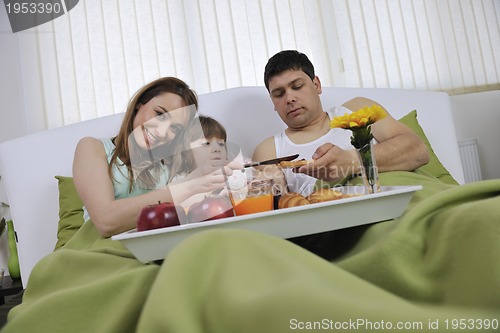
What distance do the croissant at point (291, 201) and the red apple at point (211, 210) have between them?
9 cm

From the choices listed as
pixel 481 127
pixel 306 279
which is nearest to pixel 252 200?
pixel 306 279

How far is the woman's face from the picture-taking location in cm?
128

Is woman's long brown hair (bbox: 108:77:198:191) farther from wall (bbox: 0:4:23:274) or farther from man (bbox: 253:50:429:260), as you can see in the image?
wall (bbox: 0:4:23:274)

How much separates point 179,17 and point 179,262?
2.47m

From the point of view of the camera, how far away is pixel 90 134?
1729mm

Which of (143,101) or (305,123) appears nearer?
(143,101)

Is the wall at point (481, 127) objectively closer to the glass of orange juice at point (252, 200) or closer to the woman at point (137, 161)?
the woman at point (137, 161)

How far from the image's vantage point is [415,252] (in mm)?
591

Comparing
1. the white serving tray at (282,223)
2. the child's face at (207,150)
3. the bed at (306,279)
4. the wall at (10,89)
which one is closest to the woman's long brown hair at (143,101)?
the child's face at (207,150)

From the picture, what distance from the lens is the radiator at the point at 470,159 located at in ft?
9.75

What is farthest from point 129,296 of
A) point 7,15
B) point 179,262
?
point 7,15

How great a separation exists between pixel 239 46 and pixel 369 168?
6.83ft

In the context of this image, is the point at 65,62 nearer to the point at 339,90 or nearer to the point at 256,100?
the point at 256,100

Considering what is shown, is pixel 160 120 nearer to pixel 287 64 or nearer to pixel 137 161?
pixel 137 161
